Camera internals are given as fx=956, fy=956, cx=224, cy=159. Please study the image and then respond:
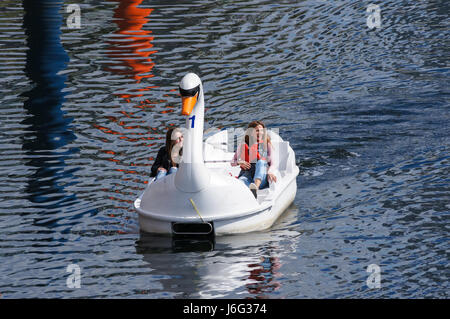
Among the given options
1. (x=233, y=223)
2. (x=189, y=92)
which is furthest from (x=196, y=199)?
(x=189, y=92)

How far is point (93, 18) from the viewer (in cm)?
2498

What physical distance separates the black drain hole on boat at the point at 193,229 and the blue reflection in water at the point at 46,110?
1959 mm

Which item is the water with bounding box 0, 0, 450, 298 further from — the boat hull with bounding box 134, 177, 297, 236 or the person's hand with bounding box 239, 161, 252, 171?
the person's hand with bounding box 239, 161, 252, 171

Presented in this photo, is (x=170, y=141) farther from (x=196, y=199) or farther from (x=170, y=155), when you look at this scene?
(x=196, y=199)

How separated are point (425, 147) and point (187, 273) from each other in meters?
6.09

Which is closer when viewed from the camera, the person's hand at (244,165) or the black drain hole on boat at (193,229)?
the black drain hole on boat at (193,229)

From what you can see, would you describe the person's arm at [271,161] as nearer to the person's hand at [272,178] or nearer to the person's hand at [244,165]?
the person's hand at [272,178]

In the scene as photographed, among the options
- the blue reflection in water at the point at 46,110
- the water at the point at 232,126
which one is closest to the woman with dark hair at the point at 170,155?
the water at the point at 232,126

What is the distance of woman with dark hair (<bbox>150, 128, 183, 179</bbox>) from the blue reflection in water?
1.52 metres

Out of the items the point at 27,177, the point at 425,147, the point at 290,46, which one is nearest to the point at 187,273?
the point at 27,177

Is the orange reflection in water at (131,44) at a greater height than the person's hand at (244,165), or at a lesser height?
greater

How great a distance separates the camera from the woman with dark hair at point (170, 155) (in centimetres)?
1358

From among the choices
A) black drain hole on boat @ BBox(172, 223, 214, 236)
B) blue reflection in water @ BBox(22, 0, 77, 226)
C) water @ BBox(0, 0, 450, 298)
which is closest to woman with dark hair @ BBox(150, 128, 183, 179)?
water @ BBox(0, 0, 450, 298)

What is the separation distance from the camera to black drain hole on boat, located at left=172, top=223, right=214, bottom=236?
1249cm
